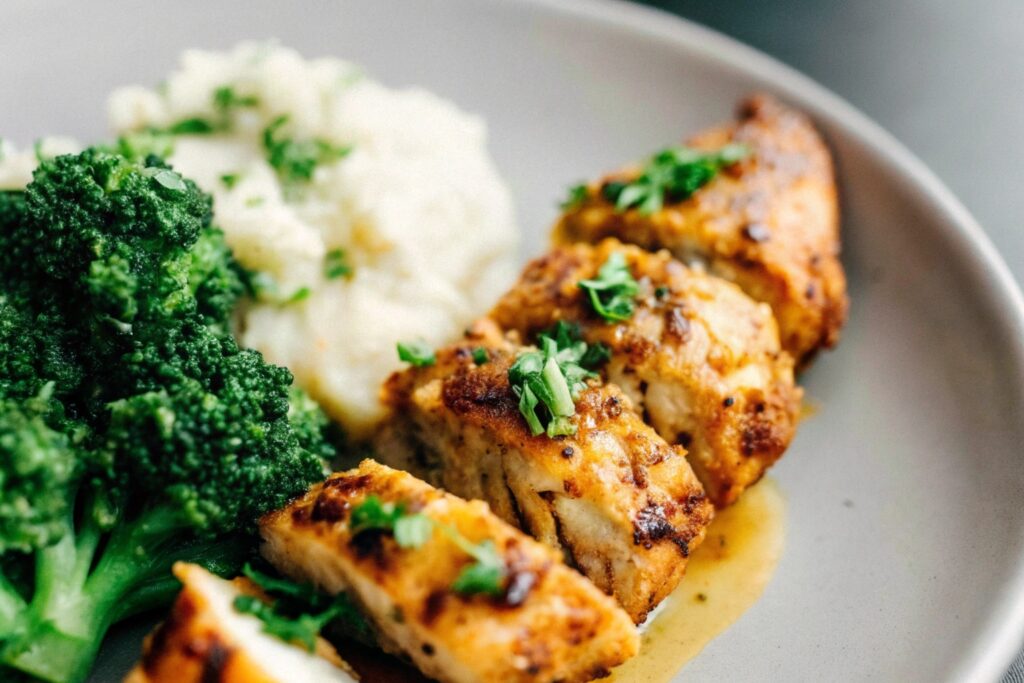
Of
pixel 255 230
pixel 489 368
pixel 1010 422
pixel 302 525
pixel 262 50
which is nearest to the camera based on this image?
pixel 302 525

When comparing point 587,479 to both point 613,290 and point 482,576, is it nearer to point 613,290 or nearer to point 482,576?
point 482,576

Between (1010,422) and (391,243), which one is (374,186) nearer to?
(391,243)

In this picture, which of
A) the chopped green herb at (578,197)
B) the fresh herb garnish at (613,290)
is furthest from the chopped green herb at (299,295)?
the chopped green herb at (578,197)

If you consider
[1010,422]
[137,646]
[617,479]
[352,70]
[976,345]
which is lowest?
[137,646]

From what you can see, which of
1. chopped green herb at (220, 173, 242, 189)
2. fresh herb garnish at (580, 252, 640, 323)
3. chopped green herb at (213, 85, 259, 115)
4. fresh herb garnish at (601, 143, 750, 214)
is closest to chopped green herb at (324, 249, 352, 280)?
chopped green herb at (220, 173, 242, 189)

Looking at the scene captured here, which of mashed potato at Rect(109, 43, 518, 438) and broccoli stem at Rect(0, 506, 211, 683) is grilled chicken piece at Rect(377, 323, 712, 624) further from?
broccoli stem at Rect(0, 506, 211, 683)

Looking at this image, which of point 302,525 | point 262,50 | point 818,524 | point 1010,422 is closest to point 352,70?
point 262,50
